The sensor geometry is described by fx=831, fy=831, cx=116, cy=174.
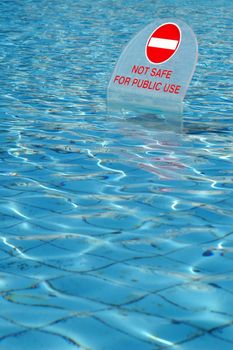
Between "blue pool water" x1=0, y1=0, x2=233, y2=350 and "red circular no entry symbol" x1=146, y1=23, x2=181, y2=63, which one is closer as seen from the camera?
"blue pool water" x1=0, y1=0, x2=233, y2=350

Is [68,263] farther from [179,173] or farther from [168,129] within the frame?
[168,129]

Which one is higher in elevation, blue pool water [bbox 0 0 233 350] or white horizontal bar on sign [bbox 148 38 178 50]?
white horizontal bar on sign [bbox 148 38 178 50]

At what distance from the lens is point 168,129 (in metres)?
7.10

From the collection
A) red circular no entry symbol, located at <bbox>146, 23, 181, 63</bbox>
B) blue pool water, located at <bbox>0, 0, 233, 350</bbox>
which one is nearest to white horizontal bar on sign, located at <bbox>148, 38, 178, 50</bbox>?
red circular no entry symbol, located at <bbox>146, 23, 181, 63</bbox>

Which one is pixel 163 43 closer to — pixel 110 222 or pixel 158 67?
pixel 158 67

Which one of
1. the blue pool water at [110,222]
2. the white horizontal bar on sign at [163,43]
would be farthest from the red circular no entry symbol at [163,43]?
the blue pool water at [110,222]

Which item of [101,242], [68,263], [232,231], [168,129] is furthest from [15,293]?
[168,129]

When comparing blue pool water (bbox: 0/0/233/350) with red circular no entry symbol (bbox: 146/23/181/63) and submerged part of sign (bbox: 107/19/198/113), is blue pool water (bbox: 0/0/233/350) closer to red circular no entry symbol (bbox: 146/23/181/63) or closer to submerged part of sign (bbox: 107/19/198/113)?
submerged part of sign (bbox: 107/19/198/113)

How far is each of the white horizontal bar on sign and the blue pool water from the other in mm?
663

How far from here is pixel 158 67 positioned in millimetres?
7414

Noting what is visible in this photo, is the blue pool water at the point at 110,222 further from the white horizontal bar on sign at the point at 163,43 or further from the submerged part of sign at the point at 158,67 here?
the white horizontal bar on sign at the point at 163,43

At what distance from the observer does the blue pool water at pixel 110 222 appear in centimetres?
319

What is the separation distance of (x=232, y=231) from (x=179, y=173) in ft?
4.08

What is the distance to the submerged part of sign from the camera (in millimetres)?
7336
